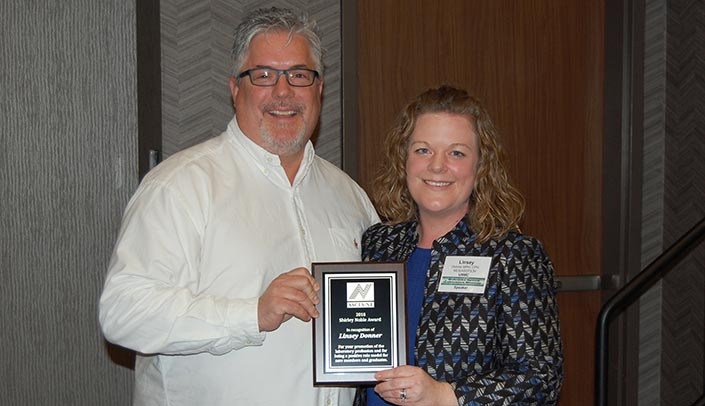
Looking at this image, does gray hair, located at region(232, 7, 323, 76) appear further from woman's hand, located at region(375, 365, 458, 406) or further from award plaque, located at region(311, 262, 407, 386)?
woman's hand, located at region(375, 365, 458, 406)

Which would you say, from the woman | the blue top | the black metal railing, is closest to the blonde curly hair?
the woman

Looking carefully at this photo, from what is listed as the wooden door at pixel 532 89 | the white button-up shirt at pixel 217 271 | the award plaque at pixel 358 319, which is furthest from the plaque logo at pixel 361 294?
the wooden door at pixel 532 89

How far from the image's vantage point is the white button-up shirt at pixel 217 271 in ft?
7.19

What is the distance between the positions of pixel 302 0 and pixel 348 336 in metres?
1.88

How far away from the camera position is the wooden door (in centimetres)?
401

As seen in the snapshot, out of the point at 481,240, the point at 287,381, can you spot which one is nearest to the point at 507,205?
the point at 481,240

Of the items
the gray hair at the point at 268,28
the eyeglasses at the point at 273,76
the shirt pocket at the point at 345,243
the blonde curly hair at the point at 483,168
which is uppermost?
the gray hair at the point at 268,28

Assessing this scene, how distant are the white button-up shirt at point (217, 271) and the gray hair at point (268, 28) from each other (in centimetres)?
22

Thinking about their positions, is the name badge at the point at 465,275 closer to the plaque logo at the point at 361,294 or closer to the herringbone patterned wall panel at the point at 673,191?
the plaque logo at the point at 361,294

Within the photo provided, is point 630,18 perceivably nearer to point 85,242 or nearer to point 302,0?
point 302,0

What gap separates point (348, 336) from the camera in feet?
7.39

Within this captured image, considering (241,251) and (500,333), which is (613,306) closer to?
(500,333)

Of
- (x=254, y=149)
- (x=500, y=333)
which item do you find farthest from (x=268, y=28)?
(x=500, y=333)

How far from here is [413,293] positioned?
239 centimetres
